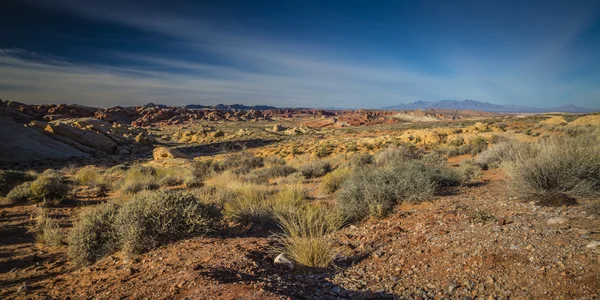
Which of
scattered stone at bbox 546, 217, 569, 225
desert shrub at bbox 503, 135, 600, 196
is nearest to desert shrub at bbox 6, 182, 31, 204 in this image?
scattered stone at bbox 546, 217, 569, 225

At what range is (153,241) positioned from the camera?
14.2 ft

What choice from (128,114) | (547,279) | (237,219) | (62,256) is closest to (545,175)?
(547,279)

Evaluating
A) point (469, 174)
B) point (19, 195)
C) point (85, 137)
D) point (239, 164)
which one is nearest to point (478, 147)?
point (469, 174)

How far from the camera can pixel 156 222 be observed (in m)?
4.54

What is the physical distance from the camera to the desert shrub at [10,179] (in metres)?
10.5

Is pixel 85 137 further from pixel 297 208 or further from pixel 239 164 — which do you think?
pixel 297 208

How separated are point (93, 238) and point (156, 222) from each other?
3.43 feet

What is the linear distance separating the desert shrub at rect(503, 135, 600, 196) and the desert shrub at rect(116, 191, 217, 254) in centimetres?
587

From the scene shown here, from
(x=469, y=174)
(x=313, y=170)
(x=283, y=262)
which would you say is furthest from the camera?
(x=313, y=170)

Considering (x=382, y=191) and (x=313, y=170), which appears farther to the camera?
(x=313, y=170)

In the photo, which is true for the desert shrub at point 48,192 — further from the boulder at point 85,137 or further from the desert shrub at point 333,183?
the boulder at point 85,137

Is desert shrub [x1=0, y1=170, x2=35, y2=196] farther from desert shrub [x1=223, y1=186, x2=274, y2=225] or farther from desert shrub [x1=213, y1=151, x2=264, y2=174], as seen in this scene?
desert shrub [x1=223, y1=186, x2=274, y2=225]

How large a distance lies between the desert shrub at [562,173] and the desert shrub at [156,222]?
587 cm

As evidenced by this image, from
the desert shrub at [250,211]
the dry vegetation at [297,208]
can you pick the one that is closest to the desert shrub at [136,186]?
the dry vegetation at [297,208]
